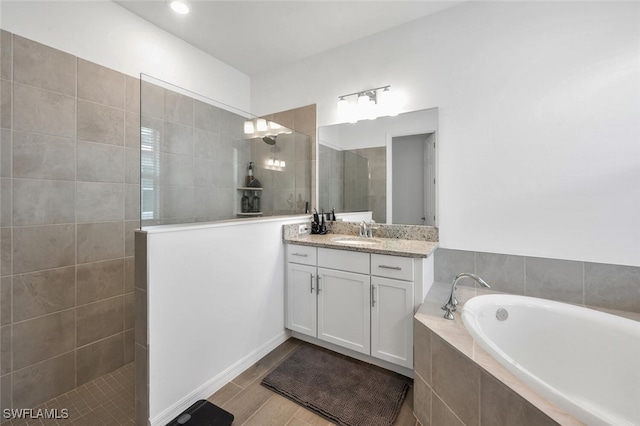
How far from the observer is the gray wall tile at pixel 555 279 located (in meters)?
1.62

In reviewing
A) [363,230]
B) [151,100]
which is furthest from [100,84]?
[363,230]

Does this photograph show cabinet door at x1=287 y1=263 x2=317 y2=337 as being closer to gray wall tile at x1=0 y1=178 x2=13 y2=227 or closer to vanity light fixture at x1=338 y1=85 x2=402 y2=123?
vanity light fixture at x1=338 y1=85 x2=402 y2=123

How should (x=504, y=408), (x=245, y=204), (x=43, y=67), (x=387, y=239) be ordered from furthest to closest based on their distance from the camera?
(x=387, y=239) < (x=245, y=204) < (x=43, y=67) < (x=504, y=408)

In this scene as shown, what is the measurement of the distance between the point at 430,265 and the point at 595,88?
4.88 feet

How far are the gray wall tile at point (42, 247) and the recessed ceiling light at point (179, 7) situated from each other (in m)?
1.78

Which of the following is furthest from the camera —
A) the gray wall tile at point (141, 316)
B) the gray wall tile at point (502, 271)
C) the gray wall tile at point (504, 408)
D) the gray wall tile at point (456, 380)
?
the gray wall tile at point (502, 271)

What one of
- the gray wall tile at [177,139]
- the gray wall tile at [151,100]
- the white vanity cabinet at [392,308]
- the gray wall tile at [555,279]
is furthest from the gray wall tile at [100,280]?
the gray wall tile at [555,279]

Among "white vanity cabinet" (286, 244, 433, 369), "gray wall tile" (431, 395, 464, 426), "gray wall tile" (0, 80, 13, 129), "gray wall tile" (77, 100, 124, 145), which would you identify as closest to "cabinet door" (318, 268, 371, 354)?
"white vanity cabinet" (286, 244, 433, 369)

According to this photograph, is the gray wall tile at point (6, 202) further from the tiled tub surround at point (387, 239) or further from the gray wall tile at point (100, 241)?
the tiled tub surround at point (387, 239)

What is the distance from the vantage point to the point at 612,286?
1540 millimetres

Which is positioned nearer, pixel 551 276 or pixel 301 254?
pixel 551 276

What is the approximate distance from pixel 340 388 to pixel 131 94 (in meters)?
2.65

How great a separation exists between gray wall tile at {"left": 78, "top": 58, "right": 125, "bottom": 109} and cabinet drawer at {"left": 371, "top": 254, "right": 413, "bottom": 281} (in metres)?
2.23

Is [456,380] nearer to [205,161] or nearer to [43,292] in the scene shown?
[205,161]
